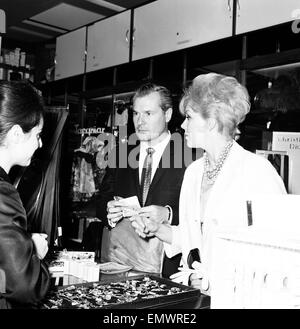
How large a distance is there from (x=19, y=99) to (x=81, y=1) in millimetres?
3561

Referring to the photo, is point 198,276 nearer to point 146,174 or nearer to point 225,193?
point 225,193

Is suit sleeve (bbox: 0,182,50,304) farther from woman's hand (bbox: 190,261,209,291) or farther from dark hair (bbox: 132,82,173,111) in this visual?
dark hair (bbox: 132,82,173,111)

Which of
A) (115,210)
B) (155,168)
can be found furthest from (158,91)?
(115,210)

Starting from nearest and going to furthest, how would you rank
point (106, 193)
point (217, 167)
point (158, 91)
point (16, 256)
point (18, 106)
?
point (16, 256) < point (18, 106) < point (217, 167) < point (158, 91) < point (106, 193)

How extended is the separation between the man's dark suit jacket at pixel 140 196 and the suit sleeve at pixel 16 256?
0.92m

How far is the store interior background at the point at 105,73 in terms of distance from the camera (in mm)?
2856

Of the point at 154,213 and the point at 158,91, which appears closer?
the point at 154,213

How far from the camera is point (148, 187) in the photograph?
230 cm

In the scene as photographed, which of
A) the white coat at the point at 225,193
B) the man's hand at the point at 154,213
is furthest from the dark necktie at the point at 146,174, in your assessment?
the white coat at the point at 225,193

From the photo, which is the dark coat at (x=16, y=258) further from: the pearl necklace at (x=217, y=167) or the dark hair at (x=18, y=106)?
the pearl necklace at (x=217, y=167)

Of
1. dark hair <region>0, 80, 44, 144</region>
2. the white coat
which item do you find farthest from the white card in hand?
dark hair <region>0, 80, 44, 144</region>

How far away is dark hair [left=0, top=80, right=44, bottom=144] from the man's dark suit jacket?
3.11ft

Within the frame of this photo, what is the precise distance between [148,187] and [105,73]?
2.89 m
